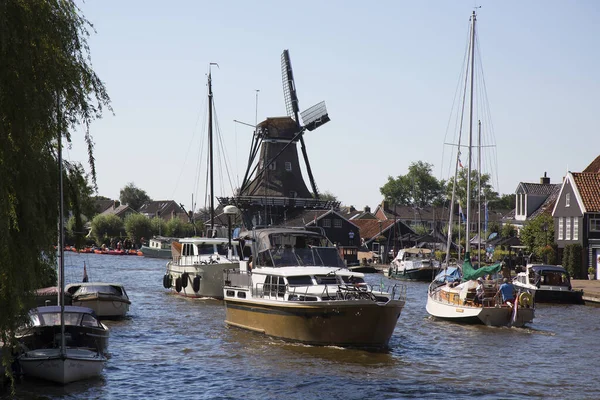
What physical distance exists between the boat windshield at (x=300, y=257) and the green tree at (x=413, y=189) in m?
147

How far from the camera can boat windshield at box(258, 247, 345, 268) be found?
35.5 metres

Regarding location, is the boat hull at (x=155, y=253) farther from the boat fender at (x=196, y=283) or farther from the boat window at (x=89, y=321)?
the boat window at (x=89, y=321)

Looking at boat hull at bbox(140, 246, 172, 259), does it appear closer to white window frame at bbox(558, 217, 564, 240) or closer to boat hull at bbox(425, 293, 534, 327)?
white window frame at bbox(558, 217, 564, 240)

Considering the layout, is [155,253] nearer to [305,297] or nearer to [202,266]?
[202,266]

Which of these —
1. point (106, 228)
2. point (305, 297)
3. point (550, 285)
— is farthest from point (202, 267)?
point (106, 228)

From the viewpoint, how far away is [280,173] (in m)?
98.1

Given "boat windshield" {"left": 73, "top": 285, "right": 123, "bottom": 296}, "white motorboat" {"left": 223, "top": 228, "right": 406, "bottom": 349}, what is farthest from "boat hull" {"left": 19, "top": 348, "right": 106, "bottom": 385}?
"boat windshield" {"left": 73, "top": 285, "right": 123, "bottom": 296}

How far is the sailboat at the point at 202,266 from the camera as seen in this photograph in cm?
5269

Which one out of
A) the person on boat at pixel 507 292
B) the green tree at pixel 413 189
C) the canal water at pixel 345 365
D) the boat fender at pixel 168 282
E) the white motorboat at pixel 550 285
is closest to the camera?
the canal water at pixel 345 365

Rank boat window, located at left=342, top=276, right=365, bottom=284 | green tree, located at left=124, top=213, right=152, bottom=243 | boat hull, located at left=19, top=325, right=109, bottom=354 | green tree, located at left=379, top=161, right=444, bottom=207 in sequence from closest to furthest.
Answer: boat hull, located at left=19, top=325, right=109, bottom=354 → boat window, located at left=342, top=276, right=365, bottom=284 → green tree, located at left=124, top=213, right=152, bottom=243 → green tree, located at left=379, top=161, right=444, bottom=207

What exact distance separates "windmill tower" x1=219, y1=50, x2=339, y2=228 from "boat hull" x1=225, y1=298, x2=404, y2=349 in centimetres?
5992

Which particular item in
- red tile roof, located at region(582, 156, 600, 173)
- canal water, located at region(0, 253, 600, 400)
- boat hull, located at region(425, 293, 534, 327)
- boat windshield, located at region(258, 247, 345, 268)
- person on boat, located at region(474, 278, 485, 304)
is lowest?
canal water, located at region(0, 253, 600, 400)

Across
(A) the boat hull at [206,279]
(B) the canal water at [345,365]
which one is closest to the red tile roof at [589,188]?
(B) the canal water at [345,365]

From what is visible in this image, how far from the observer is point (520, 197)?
106438 mm
